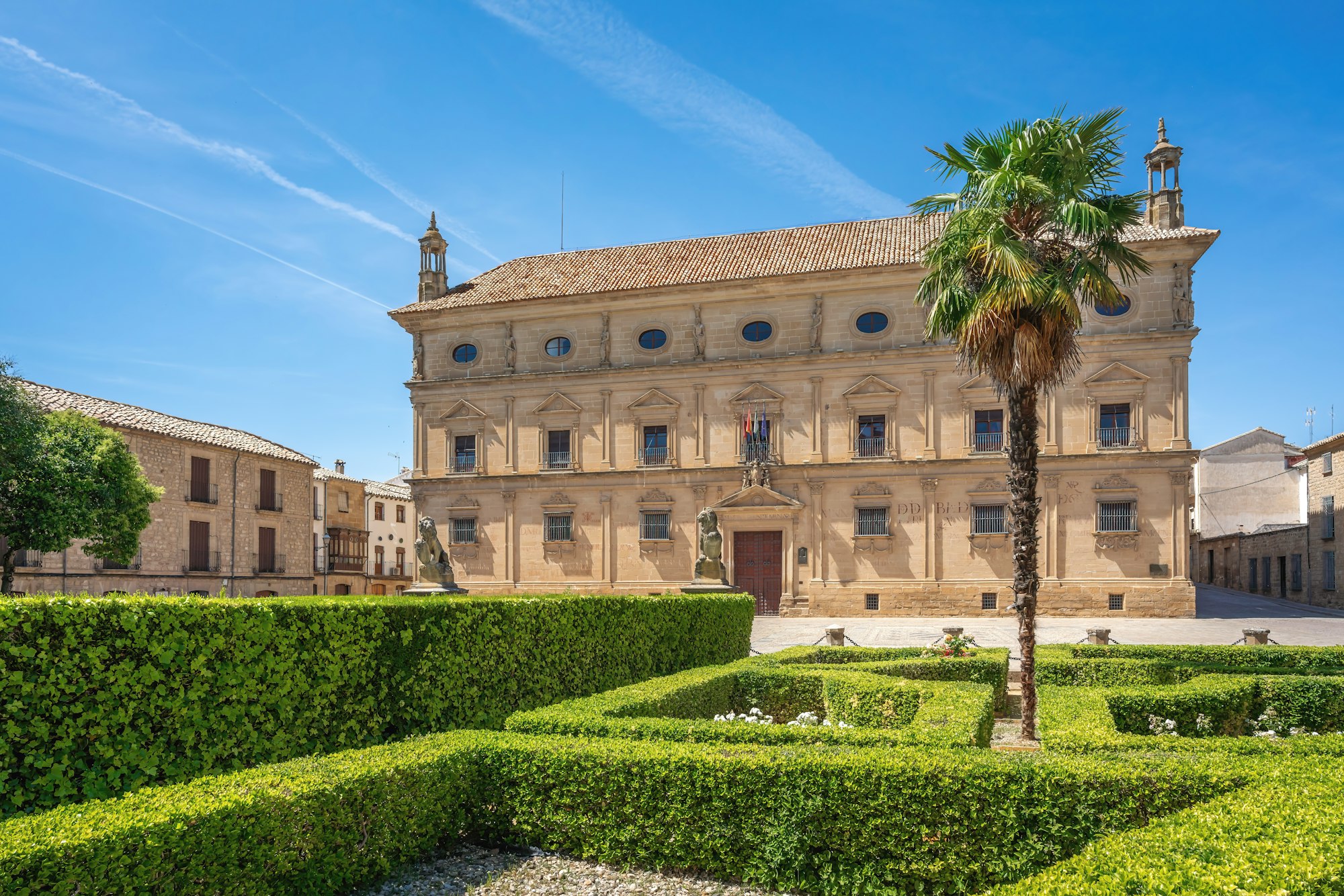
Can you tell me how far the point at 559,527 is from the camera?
1352 inches

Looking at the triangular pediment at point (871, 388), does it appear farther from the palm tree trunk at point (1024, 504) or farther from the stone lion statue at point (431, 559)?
the palm tree trunk at point (1024, 504)

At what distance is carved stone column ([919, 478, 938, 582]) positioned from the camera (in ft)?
99.0

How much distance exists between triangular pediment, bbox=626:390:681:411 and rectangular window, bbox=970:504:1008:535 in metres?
10.8

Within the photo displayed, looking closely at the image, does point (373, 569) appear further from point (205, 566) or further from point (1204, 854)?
point (1204, 854)

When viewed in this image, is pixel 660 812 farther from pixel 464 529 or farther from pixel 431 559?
pixel 464 529

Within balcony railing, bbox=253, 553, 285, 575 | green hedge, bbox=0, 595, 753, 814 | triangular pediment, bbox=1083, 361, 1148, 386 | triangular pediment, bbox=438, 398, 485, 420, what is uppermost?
triangular pediment, bbox=1083, 361, 1148, 386

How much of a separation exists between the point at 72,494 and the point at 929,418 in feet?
86.8

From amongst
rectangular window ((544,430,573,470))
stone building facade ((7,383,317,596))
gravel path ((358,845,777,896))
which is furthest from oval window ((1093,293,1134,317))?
stone building facade ((7,383,317,596))

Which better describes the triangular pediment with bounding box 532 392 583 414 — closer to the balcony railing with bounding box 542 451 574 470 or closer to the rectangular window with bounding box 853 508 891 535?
the balcony railing with bounding box 542 451 574 470

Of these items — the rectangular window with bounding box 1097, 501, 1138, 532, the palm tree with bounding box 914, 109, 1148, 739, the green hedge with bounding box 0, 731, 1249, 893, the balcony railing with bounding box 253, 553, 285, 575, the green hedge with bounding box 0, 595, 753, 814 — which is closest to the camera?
the green hedge with bounding box 0, 731, 1249, 893

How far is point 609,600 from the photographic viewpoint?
12.5 meters

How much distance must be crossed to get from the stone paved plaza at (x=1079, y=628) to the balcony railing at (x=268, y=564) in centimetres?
2300

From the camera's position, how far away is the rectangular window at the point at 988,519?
29.9m

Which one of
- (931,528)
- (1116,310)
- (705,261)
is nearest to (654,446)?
(705,261)
